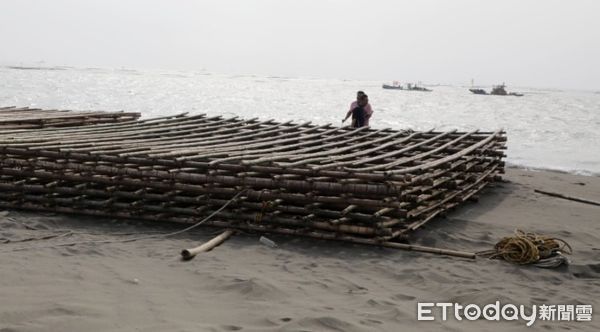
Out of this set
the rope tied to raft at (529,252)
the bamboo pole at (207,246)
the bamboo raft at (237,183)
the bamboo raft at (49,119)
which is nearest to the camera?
the bamboo pole at (207,246)

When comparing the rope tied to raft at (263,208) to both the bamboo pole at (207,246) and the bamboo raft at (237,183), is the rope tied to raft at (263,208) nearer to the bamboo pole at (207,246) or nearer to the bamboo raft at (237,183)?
the bamboo raft at (237,183)

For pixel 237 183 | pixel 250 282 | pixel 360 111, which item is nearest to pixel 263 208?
pixel 237 183

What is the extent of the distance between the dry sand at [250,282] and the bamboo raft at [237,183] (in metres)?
0.18

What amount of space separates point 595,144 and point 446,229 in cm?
1984

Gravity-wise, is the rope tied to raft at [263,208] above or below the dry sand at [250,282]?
above

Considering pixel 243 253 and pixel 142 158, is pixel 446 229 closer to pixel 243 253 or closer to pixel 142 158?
pixel 243 253

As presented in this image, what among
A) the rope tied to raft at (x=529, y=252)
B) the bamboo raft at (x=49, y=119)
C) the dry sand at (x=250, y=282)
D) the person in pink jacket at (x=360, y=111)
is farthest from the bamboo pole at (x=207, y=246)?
the person in pink jacket at (x=360, y=111)

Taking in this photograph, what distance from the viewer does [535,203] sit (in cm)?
777

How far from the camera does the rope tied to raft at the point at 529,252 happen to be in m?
4.53

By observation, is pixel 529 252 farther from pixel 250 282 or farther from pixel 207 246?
pixel 207 246

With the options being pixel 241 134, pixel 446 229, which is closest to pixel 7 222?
pixel 241 134

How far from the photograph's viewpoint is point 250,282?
3758mm

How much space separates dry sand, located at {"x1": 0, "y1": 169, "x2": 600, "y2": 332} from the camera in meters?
3.18

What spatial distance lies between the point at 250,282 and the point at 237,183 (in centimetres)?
140
